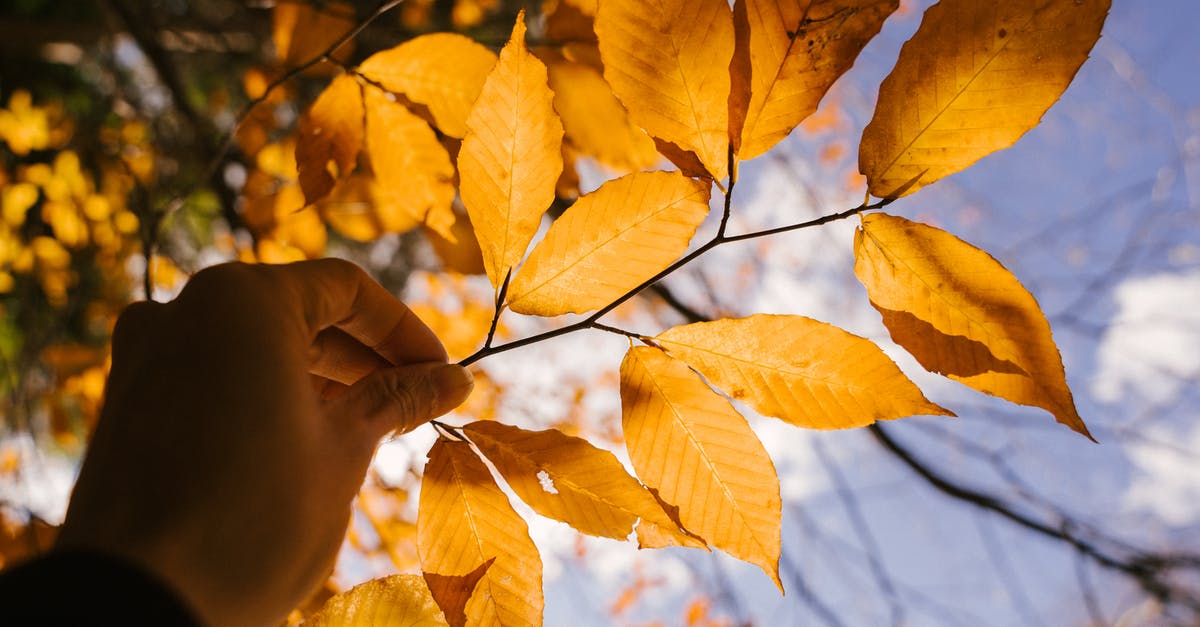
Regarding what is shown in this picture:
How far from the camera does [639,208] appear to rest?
599 millimetres

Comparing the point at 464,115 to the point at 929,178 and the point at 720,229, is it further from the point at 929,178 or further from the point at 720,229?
the point at 929,178

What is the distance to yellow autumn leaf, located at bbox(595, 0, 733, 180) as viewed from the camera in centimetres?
54

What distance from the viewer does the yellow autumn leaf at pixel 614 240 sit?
23.4 inches

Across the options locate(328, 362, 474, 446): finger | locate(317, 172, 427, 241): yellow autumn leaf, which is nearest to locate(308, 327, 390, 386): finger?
locate(328, 362, 474, 446): finger

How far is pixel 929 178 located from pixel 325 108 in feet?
2.68

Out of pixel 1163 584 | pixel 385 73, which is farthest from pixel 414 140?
pixel 1163 584

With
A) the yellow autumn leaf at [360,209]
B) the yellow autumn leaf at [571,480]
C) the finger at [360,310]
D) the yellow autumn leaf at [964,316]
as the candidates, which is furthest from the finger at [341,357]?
the yellow autumn leaf at [360,209]

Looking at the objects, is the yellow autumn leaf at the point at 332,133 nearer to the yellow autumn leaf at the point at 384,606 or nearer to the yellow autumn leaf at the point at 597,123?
the yellow autumn leaf at the point at 597,123

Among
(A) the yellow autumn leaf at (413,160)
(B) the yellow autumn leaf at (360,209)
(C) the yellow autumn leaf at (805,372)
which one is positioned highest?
(B) the yellow autumn leaf at (360,209)

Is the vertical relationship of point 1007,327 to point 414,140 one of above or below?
below

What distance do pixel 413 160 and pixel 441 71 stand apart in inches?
5.5

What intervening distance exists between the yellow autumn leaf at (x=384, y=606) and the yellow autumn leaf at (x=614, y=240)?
34 centimetres

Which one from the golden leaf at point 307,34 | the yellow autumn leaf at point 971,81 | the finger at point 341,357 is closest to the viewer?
the yellow autumn leaf at point 971,81

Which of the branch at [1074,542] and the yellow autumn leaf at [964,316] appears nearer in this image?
the yellow autumn leaf at [964,316]
